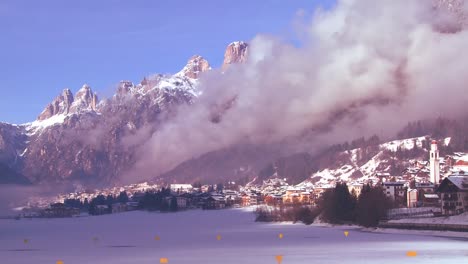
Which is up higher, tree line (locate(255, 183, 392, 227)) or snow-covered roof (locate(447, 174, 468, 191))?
snow-covered roof (locate(447, 174, 468, 191))

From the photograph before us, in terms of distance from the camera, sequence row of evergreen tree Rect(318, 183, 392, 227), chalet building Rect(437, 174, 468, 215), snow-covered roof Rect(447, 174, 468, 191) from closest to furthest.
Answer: row of evergreen tree Rect(318, 183, 392, 227) < chalet building Rect(437, 174, 468, 215) < snow-covered roof Rect(447, 174, 468, 191)

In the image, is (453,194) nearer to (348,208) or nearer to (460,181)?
(460,181)

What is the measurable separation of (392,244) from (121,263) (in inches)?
1623

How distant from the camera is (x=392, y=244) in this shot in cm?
9938

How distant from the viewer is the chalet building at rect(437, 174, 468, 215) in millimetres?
164000

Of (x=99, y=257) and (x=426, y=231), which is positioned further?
(x=426, y=231)

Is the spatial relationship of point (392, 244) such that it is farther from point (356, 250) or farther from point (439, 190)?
point (439, 190)

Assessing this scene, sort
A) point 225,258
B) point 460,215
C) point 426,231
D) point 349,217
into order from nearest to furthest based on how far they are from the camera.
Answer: point 225,258 < point 426,231 < point 460,215 < point 349,217

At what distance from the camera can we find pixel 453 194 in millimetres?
170750

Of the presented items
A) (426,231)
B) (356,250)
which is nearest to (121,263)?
(356,250)

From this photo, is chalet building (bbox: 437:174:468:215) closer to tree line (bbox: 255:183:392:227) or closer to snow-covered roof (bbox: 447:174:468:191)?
snow-covered roof (bbox: 447:174:468:191)

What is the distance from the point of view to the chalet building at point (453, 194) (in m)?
164

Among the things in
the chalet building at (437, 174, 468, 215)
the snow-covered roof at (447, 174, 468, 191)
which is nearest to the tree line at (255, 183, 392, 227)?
the chalet building at (437, 174, 468, 215)

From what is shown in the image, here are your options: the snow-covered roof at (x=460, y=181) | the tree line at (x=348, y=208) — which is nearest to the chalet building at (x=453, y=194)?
the snow-covered roof at (x=460, y=181)
